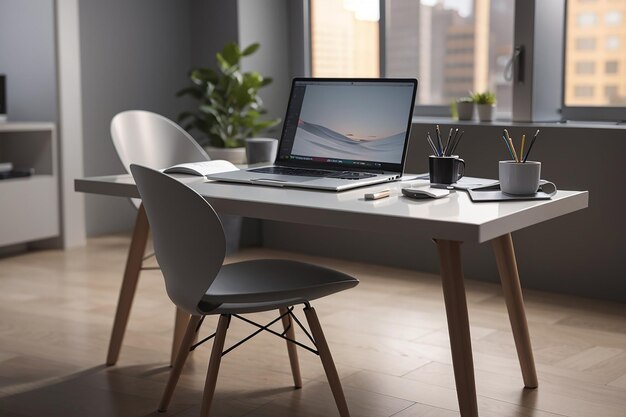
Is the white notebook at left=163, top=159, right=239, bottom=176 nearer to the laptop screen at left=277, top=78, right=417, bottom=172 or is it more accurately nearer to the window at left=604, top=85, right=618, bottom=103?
the laptop screen at left=277, top=78, right=417, bottom=172

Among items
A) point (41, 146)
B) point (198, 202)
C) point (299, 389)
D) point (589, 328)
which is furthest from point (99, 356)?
point (41, 146)

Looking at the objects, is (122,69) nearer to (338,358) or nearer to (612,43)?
(612,43)

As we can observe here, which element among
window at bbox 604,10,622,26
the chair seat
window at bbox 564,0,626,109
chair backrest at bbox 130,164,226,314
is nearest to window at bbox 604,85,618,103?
window at bbox 564,0,626,109

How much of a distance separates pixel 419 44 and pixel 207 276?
3.31 meters

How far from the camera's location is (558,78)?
4.33 m

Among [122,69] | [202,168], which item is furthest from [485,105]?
→ [122,69]

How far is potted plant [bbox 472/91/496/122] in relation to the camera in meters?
4.34

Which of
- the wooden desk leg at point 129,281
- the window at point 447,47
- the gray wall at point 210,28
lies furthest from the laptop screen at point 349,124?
the gray wall at point 210,28

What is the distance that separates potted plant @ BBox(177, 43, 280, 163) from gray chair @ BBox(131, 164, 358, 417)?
2.32 metres

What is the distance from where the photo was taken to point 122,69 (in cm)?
541

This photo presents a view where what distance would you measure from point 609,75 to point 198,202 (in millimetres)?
2751

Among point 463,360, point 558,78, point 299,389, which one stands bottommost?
point 299,389

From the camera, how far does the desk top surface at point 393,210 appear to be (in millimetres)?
1991

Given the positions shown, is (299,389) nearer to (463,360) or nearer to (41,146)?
(463,360)
